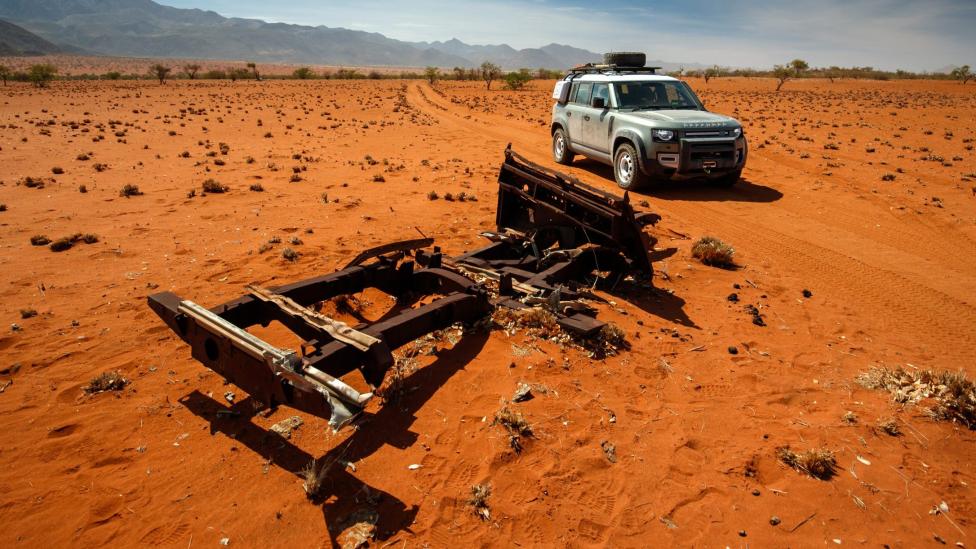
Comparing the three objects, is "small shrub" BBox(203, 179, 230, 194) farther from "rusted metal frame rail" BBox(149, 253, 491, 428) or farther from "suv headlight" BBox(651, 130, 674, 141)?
"suv headlight" BBox(651, 130, 674, 141)

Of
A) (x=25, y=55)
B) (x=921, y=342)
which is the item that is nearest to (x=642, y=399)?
(x=921, y=342)

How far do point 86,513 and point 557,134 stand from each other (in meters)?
12.3

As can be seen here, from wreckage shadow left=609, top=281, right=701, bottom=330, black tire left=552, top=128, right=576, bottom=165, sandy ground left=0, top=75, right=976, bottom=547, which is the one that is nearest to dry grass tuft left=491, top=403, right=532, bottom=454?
sandy ground left=0, top=75, right=976, bottom=547

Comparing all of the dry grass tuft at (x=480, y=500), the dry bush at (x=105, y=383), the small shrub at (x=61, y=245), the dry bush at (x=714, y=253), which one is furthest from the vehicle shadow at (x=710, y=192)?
the small shrub at (x=61, y=245)

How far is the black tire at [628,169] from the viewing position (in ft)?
32.3

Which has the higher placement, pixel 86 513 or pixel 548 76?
pixel 548 76

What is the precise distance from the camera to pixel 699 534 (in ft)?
9.10

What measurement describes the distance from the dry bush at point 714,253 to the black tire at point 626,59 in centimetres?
724

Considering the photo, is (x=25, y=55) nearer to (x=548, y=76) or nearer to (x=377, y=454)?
(x=548, y=76)

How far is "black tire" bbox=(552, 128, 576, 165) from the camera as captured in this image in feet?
41.9

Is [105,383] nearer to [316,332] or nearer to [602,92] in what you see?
[316,332]

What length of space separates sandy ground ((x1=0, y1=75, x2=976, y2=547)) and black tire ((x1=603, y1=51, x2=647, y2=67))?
14.7 feet

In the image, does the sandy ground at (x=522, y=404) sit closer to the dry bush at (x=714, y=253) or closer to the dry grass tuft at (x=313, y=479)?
the dry grass tuft at (x=313, y=479)

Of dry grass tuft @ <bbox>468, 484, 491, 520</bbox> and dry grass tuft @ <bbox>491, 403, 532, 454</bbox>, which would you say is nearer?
dry grass tuft @ <bbox>468, 484, 491, 520</bbox>
